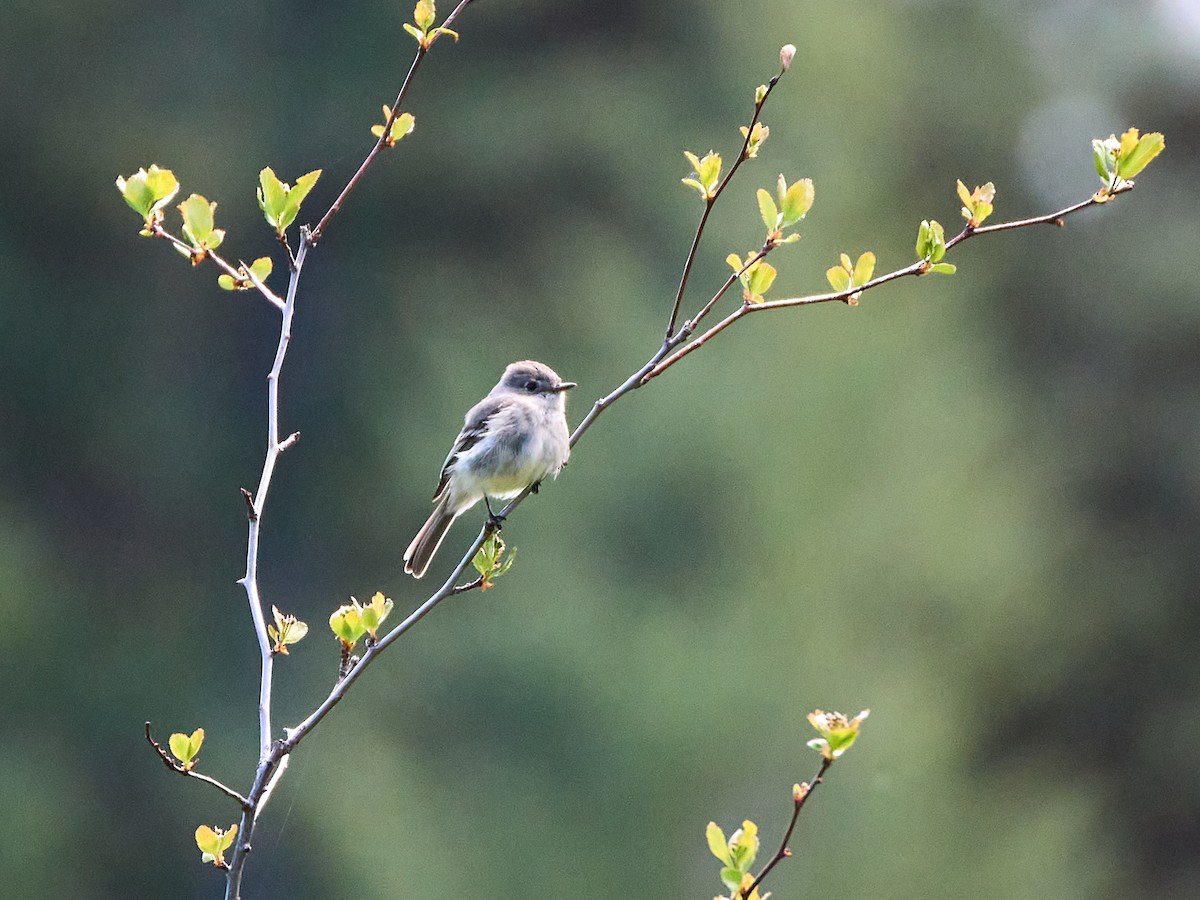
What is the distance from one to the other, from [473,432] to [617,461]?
283 cm

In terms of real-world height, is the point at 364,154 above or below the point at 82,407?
above

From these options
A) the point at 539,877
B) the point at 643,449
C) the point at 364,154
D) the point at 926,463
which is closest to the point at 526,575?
the point at 643,449

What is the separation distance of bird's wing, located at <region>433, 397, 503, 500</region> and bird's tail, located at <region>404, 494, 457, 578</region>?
0.06 m

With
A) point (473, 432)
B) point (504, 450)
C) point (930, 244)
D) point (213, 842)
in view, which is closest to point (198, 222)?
point (213, 842)

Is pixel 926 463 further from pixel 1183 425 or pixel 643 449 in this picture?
pixel 1183 425

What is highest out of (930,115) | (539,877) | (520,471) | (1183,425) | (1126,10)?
(1126,10)

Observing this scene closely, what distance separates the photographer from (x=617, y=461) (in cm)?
671

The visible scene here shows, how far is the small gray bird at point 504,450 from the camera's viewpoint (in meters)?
3.60

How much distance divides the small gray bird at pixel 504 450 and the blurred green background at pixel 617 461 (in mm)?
2311

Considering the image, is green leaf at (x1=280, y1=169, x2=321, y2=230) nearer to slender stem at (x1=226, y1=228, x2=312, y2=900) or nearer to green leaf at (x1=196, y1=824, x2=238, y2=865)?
slender stem at (x1=226, y1=228, x2=312, y2=900)

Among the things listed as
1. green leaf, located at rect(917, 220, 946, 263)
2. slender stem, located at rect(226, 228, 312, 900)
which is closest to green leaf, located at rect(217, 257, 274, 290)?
slender stem, located at rect(226, 228, 312, 900)

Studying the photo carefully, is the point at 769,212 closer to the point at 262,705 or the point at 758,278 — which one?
the point at 758,278

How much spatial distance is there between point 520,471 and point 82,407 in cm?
544

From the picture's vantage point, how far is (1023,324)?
26.9 feet
